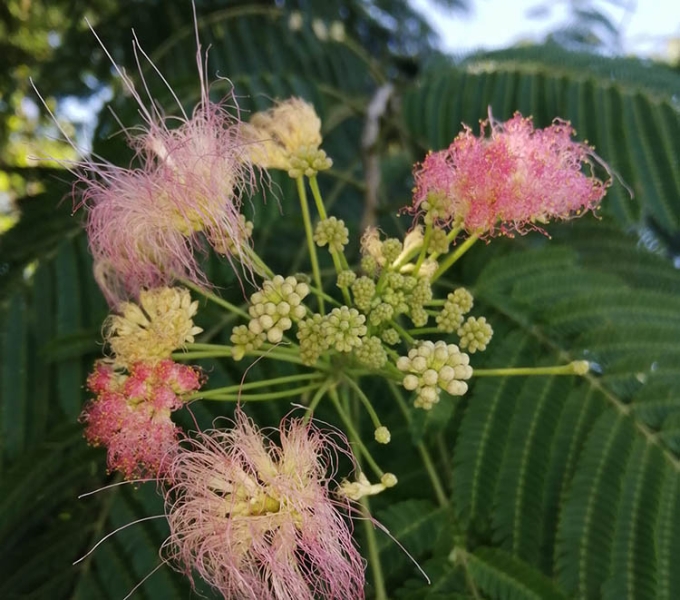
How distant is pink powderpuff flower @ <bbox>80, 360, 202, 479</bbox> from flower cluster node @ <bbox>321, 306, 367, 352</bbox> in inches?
14.2

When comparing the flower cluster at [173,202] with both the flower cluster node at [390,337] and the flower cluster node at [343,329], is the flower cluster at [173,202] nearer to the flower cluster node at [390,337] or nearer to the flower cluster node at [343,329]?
the flower cluster node at [343,329]

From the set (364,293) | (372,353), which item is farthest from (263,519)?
(364,293)

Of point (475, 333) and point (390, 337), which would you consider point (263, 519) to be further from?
point (475, 333)

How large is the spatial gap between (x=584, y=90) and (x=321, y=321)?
65.1 inches

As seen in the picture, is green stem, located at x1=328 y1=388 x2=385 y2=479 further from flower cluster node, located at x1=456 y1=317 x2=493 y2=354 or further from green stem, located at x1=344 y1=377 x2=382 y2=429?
flower cluster node, located at x1=456 y1=317 x2=493 y2=354

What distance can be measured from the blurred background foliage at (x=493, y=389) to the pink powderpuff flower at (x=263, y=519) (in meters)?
0.24

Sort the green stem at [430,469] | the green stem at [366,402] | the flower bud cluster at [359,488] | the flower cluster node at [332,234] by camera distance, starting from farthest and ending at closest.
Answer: the green stem at [430,469] < the flower cluster node at [332,234] < the green stem at [366,402] < the flower bud cluster at [359,488]

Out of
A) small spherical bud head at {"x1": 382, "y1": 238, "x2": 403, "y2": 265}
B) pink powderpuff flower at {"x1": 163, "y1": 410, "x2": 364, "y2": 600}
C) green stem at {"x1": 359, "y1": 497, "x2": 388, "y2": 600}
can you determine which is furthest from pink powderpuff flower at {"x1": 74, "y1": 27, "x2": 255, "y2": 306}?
green stem at {"x1": 359, "y1": 497, "x2": 388, "y2": 600}

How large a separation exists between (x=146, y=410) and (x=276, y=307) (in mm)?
414

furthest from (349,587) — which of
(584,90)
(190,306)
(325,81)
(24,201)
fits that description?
(325,81)

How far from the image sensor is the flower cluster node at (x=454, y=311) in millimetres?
1816

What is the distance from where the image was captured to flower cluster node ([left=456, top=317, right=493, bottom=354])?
5.98ft

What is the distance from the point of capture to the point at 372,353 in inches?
67.0

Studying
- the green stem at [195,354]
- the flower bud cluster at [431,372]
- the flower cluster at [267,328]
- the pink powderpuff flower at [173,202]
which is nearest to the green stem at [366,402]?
the flower cluster at [267,328]
